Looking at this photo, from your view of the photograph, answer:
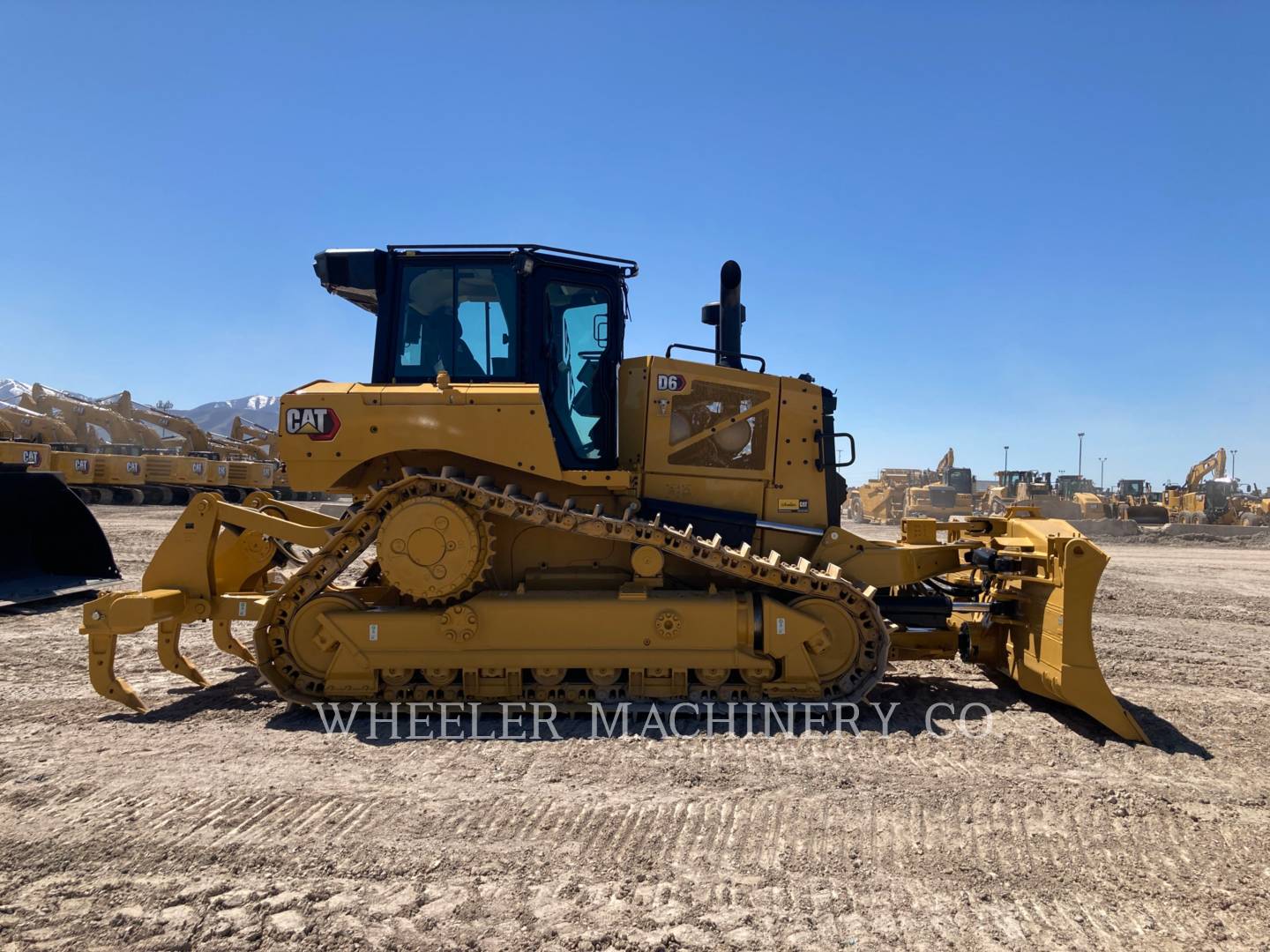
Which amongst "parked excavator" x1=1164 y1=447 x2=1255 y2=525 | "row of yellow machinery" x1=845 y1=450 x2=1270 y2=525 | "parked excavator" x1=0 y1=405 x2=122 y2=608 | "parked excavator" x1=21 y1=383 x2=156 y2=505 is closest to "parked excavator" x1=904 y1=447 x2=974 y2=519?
"row of yellow machinery" x1=845 y1=450 x2=1270 y2=525

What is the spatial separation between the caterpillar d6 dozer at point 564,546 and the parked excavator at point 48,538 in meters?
5.33

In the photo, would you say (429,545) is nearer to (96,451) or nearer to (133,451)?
(133,451)

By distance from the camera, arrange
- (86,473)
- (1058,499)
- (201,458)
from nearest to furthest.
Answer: (86,473), (201,458), (1058,499)

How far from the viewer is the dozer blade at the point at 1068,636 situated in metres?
5.27

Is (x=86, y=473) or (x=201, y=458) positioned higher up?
(x=201, y=458)

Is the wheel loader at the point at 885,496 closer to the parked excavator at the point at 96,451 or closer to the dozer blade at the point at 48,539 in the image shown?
the parked excavator at the point at 96,451

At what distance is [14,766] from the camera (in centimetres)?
468

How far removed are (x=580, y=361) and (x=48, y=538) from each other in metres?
8.96

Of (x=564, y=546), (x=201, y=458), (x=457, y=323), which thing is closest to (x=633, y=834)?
(x=564, y=546)

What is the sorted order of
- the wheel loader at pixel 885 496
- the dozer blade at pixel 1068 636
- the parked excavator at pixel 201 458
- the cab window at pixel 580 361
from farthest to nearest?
1. the wheel loader at pixel 885 496
2. the parked excavator at pixel 201 458
3. the cab window at pixel 580 361
4. the dozer blade at pixel 1068 636

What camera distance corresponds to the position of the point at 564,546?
6.29 m

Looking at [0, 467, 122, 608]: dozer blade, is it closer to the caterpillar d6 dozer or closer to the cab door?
the caterpillar d6 dozer

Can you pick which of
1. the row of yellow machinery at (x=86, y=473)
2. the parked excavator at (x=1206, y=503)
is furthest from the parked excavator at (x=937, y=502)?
the row of yellow machinery at (x=86, y=473)

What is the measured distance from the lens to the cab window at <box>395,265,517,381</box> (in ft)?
20.4
